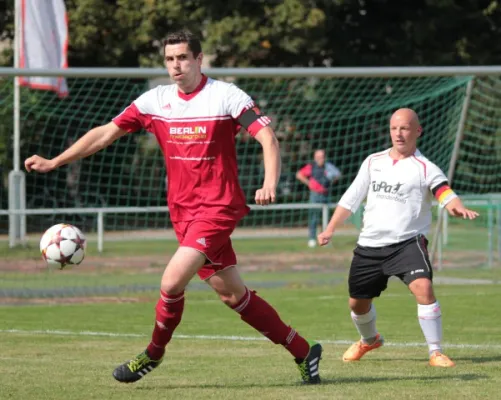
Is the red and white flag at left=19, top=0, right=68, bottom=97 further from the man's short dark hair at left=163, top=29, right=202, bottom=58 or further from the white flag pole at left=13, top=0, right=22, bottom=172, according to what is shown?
the man's short dark hair at left=163, top=29, right=202, bottom=58

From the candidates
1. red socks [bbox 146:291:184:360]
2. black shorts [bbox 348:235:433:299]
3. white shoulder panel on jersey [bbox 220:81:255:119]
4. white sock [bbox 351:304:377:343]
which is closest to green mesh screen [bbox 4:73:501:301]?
white sock [bbox 351:304:377:343]

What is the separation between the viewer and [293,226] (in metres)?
20.1

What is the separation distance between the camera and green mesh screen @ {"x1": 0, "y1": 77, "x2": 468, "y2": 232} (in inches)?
653

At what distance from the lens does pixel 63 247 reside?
8.48 m

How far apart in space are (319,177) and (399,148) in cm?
1252

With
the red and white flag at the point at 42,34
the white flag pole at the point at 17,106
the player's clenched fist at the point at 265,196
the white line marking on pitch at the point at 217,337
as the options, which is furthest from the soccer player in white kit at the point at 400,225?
the red and white flag at the point at 42,34

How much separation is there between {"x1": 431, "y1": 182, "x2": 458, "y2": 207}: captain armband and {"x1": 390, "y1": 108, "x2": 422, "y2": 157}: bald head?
0.34 meters

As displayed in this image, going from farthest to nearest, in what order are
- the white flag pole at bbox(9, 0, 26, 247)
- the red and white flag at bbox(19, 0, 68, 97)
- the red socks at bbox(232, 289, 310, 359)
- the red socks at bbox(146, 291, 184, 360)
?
1. the red and white flag at bbox(19, 0, 68, 97)
2. the white flag pole at bbox(9, 0, 26, 247)
3. the red socks at bbox(232, 289, 310, 359)
4. the red socks at bbox(146, 291, 184, 360)

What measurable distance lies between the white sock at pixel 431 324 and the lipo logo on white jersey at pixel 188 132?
6.81 ft

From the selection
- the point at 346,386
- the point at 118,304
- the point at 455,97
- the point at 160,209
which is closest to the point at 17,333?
the point at 118,304

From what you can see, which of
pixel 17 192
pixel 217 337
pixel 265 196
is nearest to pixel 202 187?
pixel 265 196

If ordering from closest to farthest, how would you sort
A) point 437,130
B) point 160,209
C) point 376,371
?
point 376,371
point 160,209
point 437,130

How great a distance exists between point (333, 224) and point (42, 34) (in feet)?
33.3

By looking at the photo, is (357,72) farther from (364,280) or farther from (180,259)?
(180,259)
